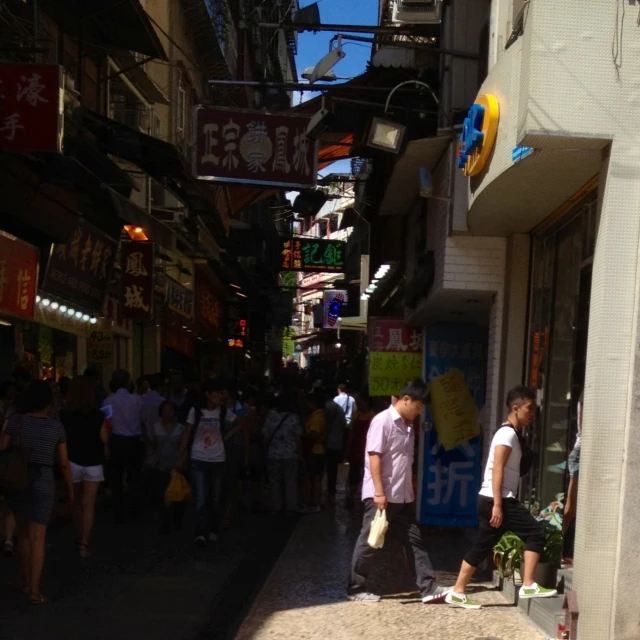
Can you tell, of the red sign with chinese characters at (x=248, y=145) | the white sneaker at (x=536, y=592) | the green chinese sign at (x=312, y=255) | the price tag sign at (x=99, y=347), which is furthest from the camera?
the green chinese sign at (x=312, y=255)

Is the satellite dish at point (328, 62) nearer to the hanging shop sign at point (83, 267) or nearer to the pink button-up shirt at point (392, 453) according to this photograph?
the pink button-up shirt at point (392, 453)

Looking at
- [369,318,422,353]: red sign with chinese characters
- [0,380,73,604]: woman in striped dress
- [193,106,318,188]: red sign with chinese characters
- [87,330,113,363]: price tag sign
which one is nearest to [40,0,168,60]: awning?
[193,106,318,188]: red sign with chinese characters

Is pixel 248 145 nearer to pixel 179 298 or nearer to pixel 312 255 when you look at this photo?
pixel 179 298

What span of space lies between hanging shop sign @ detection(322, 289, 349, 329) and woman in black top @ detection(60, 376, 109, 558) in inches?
1292

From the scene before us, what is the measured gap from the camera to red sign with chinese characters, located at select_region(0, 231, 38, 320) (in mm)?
11828

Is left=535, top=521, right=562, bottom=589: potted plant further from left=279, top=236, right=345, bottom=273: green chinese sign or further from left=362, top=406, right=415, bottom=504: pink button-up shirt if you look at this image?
left=279, top=236, right=345, bottom=273: green chinese sign

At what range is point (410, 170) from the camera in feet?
39.1

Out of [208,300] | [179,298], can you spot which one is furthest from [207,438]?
[208,300]

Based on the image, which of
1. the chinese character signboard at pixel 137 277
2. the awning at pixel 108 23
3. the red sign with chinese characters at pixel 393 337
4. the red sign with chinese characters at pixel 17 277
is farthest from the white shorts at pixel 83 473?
the chinese character signboard at pixel 137 277

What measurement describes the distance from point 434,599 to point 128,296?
473 inches

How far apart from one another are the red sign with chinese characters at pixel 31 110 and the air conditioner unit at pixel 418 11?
394cm

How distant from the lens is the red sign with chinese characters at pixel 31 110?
11.2 metres

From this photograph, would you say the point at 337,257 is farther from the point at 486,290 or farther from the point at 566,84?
the point at 566,84

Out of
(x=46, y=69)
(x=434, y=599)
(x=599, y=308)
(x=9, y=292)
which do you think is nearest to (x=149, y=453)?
(x=9, y=292)
